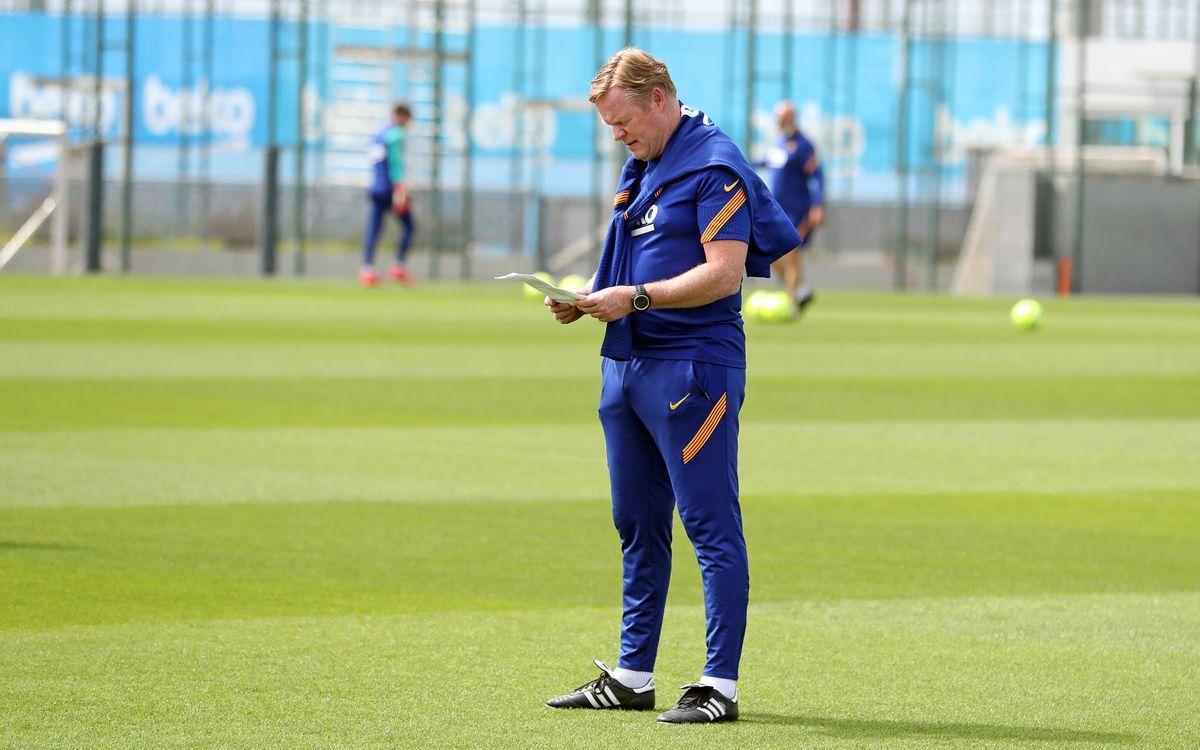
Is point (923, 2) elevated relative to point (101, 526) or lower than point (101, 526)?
elevated

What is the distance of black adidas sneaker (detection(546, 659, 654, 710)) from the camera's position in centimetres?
519

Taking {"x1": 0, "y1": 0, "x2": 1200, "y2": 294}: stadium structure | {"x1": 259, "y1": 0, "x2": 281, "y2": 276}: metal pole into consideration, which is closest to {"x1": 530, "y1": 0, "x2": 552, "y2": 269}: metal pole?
{"x1": 0, "y1": 0, "x2": 1200, "y2": 294}: stadium structure

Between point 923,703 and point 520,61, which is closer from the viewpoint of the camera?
point 923,703

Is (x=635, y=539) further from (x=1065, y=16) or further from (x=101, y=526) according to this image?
(x=1065, y=16)

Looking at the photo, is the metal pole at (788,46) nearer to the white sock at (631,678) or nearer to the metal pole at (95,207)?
the metal pole at (95,207)

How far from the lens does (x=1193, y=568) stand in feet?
24.7

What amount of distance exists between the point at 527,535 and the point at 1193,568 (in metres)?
2.63

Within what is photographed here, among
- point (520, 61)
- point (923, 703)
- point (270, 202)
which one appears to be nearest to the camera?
point (923, 703)

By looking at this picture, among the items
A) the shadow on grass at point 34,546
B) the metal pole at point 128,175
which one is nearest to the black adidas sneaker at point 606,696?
the shadow on grass at point 34,546

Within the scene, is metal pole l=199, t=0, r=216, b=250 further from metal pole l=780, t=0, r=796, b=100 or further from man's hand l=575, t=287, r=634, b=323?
man's hand l=575, t=287, r=634, b=323

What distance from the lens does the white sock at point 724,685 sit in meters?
5.05

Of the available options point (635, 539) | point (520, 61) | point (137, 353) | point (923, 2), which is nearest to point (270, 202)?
point (520, 61)

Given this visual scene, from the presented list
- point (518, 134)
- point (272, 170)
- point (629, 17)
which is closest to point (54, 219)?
point (272, 170)

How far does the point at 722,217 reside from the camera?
5094mm
